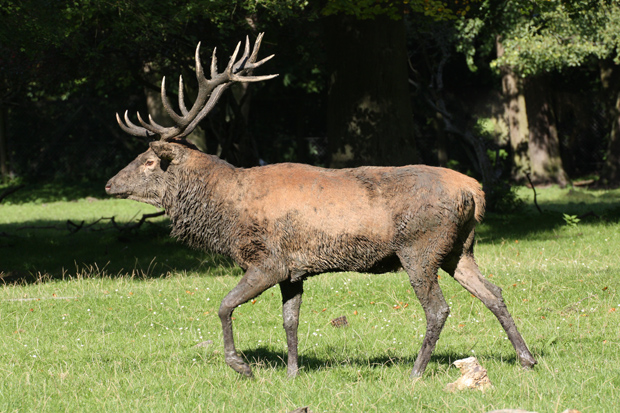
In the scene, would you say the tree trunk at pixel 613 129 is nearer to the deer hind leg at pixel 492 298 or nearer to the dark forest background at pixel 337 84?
the dark forest background at pixel 337 84

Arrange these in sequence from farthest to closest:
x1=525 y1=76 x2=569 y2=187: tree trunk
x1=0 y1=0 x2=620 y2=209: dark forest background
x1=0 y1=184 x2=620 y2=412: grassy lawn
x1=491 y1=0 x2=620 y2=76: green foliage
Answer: x1=525 y1=76 x2=569 y2=187: tree trunk
x1=491 y1=0 x2=620 y2=76: green foliage
x1=0 y1=0 x2=620 y2=209: dark forest background
x1=0 y1=184 x2=620 y2=412: grassy lawn

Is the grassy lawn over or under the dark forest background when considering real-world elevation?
under

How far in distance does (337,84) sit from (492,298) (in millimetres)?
9339

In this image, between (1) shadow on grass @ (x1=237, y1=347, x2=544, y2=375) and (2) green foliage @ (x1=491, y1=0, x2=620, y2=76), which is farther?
(2) green foliage @ (x1=491, y1=0, x2=620, y2=76)

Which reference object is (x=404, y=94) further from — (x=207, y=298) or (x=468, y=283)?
(x=468, y=283)

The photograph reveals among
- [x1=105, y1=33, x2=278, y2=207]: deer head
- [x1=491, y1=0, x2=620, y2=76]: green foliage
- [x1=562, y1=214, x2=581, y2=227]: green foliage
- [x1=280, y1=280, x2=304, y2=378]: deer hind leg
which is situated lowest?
[x1=562, y1=214, x2=581, y2=227]: green foliage

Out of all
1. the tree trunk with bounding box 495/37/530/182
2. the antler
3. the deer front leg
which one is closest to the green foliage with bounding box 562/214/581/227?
the antler

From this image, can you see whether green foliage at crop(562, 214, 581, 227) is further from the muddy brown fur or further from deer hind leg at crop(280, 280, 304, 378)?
deer hind leg at crop(280, 280, 304, 378)

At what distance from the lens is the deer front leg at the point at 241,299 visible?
6.62 meters

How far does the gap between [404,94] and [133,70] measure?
545 cm

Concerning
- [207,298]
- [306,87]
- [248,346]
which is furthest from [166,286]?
[306,87]

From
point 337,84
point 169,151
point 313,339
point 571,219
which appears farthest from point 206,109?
point 571,219

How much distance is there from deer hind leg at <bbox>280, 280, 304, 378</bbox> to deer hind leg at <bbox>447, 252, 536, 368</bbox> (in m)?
1.43

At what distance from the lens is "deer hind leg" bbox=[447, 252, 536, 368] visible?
22.1ft
